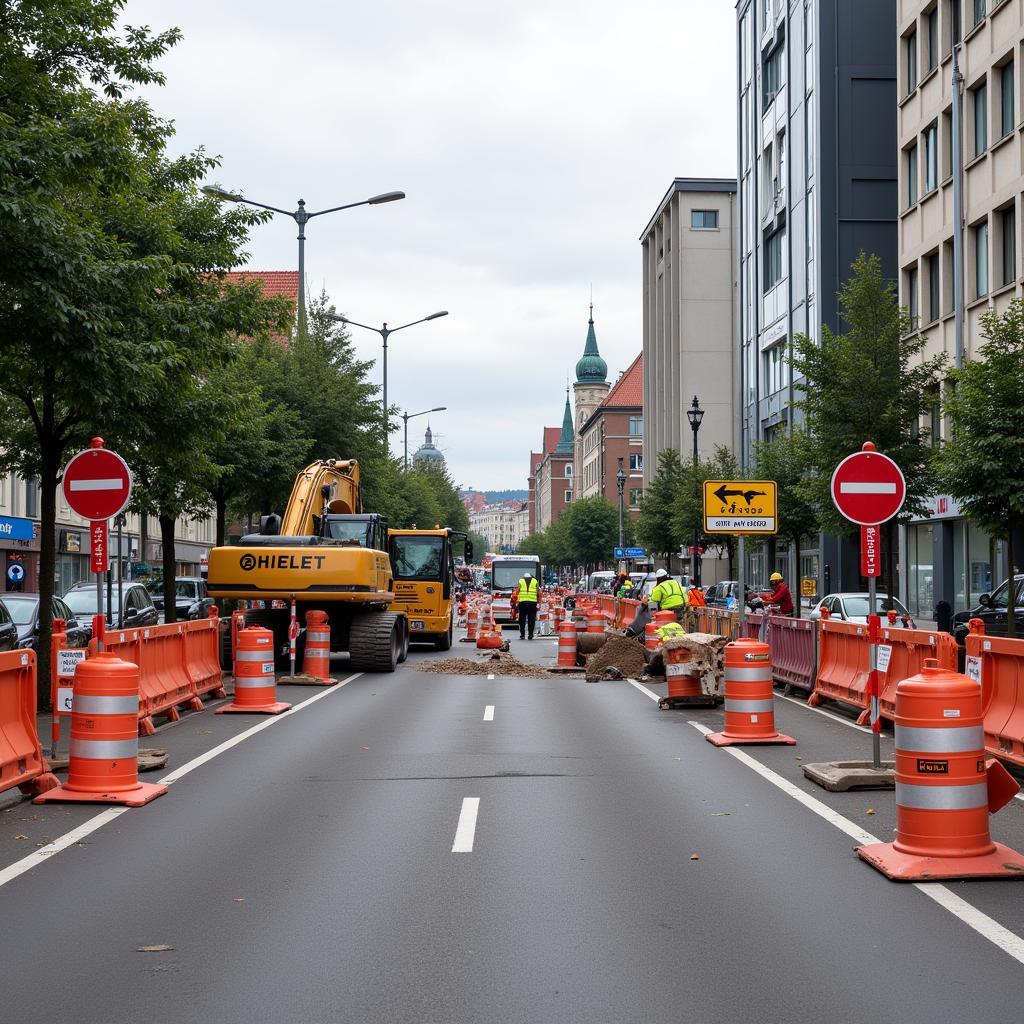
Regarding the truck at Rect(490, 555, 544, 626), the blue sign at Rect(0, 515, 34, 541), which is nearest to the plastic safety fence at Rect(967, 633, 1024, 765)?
the blue sign at Rect(0, 515, 34, 541)

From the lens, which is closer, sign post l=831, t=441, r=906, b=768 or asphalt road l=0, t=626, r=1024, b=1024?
asphalt road l=0, t=626, r=1024, b=1024

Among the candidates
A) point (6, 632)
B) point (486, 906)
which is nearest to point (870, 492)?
point (486, 906)

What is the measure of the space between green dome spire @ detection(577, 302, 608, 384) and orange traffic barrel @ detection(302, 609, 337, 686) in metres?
170

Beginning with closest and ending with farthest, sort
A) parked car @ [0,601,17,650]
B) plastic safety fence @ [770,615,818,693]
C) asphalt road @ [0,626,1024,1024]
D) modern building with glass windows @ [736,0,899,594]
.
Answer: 1. asphalt road @ [0,626,1024,1024]
2. plastic safety fence @ [770,615,818,693]
3. parked car @ [0,601,17,650]
4. modern building with glass windows @ [736,0,899,594]

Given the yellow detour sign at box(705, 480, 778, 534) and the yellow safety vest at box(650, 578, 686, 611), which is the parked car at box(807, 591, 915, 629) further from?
the yellow detour sign at box(705, 480, 778, 534)

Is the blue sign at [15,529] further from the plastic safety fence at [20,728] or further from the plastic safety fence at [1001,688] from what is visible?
the plastic safety fence at [1001,688]

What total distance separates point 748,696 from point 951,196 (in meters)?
28.0

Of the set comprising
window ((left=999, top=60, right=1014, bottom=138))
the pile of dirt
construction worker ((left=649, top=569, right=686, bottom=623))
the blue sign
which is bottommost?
the pile of dirt

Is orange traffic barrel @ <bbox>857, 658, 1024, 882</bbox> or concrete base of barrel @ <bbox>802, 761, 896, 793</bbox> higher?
orange traffic barrel @ <bbox>857, 658, 1024, 882</bbox>

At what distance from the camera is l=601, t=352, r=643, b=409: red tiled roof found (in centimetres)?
13825

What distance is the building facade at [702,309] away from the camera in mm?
81250

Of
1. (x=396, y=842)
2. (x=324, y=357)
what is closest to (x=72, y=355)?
(x=396, y=842)

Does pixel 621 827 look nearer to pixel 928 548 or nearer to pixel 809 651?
pixel 809 651

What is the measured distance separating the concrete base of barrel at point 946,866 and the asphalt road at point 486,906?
0.10 meters
